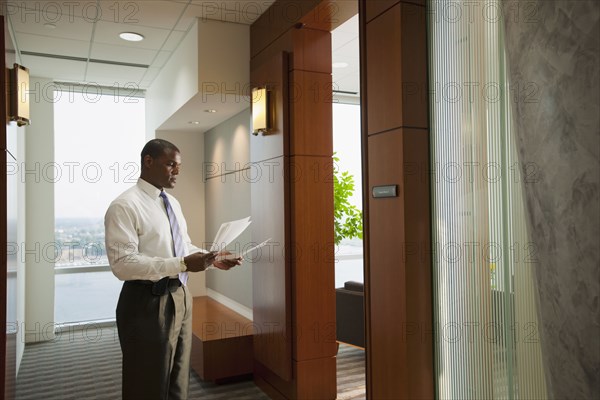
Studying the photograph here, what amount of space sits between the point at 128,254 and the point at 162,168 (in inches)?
21.2

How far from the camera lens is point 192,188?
6074 mm

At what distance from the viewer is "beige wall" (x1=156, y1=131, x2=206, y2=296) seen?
6.00 metres

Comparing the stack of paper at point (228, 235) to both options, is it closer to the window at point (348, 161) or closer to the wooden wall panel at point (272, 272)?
the wooden wall panel at point (272, 272)

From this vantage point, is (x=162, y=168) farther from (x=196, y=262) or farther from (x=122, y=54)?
(x=122, y=54)

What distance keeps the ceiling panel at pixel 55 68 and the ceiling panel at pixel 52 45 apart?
0.79 ft

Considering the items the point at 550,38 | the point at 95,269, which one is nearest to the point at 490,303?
the point at 550,38

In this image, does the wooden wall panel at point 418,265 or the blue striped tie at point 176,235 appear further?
the blue striped tie at point 176,235

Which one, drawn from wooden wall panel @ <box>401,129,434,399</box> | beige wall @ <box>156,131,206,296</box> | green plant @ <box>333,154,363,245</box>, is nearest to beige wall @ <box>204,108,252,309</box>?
beige wall @ <box>156,131,206,296</box>

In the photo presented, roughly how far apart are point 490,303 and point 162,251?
5.39 feet

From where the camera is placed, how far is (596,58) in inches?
28.2

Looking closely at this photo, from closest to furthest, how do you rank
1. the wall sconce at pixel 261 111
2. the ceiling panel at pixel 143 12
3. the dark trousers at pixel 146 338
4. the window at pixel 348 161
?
the dark trousers at pixel 146 338, the wall sconce at pixel 261 111, the ceiling panel at pixel 143 12, the window at pixel 348 161

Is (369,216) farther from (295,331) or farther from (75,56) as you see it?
(75,56)

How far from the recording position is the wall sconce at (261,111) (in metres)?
3.75

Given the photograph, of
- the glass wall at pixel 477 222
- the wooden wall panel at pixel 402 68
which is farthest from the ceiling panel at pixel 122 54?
the glass wall at pixel 477 222
